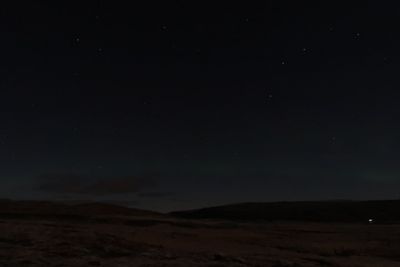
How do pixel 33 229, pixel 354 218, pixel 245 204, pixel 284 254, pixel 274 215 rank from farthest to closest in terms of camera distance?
pixel 245 204, pixel 274 215, pixel 354 218, pixel 33 229, pixel 284 254

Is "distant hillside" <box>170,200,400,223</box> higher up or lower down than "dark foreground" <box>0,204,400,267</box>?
higher up

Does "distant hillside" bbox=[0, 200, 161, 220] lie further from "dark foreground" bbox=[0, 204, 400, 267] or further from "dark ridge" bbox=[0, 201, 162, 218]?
"dark foreground" bbox=[0, 204, 400, 267]

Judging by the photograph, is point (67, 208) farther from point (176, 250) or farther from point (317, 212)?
point (176, 250)

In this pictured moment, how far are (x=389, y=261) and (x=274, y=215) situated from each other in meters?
49.3

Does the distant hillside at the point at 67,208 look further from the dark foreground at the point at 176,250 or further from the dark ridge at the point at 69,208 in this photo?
the dark foreground at the point at 176,250

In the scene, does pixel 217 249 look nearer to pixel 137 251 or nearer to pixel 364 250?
pixel 137 251

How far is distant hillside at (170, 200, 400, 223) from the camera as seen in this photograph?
2584 inches

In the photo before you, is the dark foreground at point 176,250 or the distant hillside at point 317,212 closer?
the dark foreground at point 176,250

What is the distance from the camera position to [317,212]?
2872 inches

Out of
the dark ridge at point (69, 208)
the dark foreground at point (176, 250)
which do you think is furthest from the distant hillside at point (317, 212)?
the dark foreground at point (176, 250)

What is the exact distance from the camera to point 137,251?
20469mm

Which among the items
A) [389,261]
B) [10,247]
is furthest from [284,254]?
[10,247]

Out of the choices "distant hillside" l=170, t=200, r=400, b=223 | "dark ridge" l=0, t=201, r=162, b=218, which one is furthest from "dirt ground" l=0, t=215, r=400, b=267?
"distant hillside" l=170, t=200, r=400, b=223

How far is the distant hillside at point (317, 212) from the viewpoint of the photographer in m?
65.6
